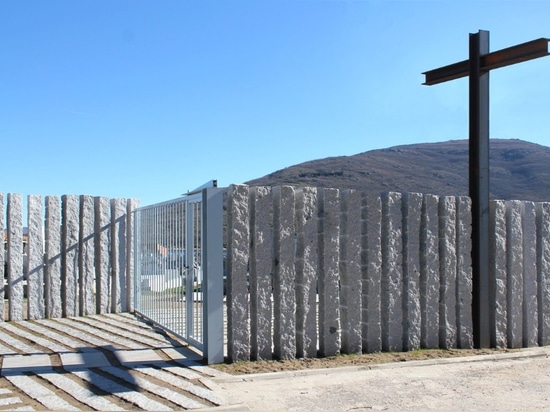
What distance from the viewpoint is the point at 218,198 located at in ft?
23.4

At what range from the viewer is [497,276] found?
28.4 feet

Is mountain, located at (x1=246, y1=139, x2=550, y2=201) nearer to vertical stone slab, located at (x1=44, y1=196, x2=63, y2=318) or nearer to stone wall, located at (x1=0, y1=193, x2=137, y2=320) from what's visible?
stone wall, located at (x1=0, y1=193, x2=137, y2=320)

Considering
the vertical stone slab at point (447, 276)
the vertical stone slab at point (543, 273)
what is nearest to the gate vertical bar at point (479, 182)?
the vertical stone slab at point (447, 276)

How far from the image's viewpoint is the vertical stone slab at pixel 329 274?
7547mm

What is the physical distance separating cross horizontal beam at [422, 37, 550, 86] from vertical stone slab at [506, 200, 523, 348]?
2111 millimetres

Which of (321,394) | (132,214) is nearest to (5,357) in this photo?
(321,394)

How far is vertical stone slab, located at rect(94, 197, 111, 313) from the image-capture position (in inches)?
440

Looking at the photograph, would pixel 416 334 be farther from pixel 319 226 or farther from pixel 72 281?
pixel 72 281

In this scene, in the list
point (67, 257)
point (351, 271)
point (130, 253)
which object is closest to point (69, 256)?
point (67, 257)

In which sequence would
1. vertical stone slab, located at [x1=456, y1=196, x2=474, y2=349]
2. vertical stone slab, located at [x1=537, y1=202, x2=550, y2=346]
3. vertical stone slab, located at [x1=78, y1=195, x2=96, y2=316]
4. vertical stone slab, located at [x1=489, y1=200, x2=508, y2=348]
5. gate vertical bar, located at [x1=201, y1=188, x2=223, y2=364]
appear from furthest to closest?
vertical stone slab, located at [x1=78, y1=195, x2=96, y2=316] → vertical stone slab, located at [x1=537, y1=202, x2=550, y2=346] → vertical stone slab, located at [x1=489, y1=200, x2=508, y2=348] → vertical stone slab, located at [x1=456, y1=196, x2=474, y2=349] → gate vertical bar, located at [x1=201, y1=188, x2=223, y2=364]

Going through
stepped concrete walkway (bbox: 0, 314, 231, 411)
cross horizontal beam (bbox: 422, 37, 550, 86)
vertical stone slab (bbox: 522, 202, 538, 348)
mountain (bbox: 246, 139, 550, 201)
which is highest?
mountain (bbox: 246, 139, 550, 201)

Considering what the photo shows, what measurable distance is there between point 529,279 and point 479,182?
1.78m

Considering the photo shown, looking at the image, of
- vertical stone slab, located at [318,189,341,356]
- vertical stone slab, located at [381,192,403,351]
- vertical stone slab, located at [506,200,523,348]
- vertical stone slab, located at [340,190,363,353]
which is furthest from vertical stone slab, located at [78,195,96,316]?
vertical stone slab, located at [506,200,523,348]

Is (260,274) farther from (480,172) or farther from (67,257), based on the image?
(67,257)
